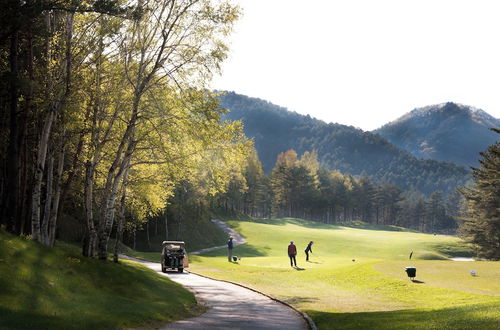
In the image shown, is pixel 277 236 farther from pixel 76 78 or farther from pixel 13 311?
pixel 13 311

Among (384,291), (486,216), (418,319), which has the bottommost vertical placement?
(384,291)

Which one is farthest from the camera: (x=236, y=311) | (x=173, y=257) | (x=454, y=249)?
(x=454, y=249)

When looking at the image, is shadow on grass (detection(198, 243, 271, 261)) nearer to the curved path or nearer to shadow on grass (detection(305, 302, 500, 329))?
the curved path

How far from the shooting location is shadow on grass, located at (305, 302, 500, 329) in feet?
45.6

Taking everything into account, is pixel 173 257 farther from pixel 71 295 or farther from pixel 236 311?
pixel 71 295

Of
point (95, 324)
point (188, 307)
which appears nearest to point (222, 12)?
point (188, 307)

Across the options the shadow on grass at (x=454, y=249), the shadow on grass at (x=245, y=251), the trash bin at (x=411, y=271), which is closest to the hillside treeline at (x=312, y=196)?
the shadow on grass at (x=245, y=251)

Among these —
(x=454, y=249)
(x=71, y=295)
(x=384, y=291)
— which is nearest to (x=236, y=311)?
(x=71, y=295)

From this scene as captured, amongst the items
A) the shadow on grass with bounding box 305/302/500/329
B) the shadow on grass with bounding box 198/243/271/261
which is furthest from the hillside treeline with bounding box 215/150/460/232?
the shadow on grass with bounding box 305/302/500/329

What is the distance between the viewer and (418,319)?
15.8 metres

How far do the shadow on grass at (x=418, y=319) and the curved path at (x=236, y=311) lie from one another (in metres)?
1.21

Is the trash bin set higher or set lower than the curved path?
higher

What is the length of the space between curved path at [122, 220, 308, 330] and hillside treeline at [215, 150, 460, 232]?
82.0 metres

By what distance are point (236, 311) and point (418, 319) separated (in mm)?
7454
